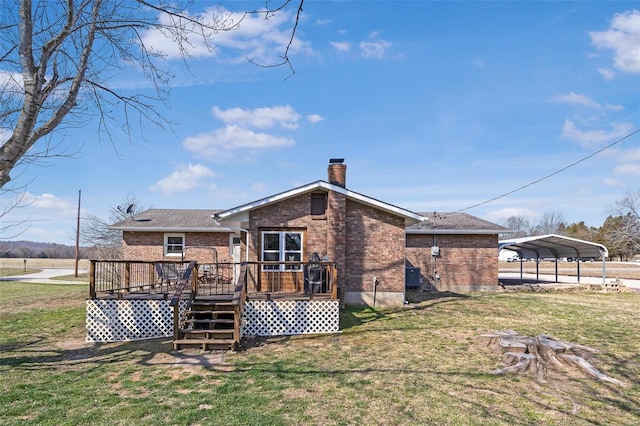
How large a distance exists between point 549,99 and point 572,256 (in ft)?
36.2

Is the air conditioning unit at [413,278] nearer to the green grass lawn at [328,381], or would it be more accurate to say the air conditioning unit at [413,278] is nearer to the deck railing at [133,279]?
the green grass lawn at [328,381]

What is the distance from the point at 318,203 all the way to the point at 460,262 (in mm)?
9844

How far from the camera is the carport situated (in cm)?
2184

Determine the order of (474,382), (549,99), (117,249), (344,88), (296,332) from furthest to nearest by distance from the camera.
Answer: (117,249) < (549,99) < (344,88) < (296,332) < (474,382)

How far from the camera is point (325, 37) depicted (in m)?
6.97

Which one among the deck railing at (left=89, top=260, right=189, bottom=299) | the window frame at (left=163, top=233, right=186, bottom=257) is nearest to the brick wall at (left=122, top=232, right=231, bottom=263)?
the window frame at (left=163, top=233, right=186, bottom=257)

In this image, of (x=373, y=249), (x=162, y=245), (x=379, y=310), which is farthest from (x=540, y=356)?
(x=162, y=245)

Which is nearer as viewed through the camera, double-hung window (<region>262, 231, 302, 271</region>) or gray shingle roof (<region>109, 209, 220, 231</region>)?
double-hung window (<region>262, 231, 302, 271</region>)

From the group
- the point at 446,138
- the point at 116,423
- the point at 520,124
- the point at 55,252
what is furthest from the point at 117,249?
the point at 55,252

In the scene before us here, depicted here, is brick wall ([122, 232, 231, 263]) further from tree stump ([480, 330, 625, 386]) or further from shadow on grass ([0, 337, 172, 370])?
tree stump ([480, 330, 625, 386])

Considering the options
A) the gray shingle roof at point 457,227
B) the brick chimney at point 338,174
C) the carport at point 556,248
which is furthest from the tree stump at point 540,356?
the carport at point 556,248

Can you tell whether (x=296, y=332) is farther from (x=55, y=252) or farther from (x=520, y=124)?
(x=55, y=252)

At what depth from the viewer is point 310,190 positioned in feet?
46.0

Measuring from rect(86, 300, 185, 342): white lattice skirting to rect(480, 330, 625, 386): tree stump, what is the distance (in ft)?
24.3
